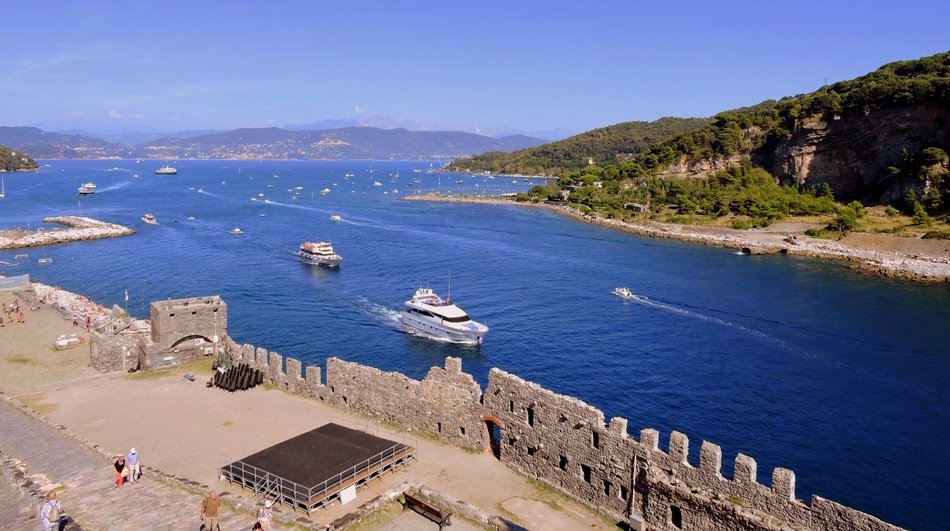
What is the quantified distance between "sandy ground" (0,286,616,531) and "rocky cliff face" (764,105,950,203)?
95.4 metres

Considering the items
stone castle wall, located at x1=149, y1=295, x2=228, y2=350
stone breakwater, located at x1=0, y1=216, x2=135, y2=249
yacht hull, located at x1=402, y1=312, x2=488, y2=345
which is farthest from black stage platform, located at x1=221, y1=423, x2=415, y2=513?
stone breakwater, located at x1=0, y1=216, x2=135, y2=249

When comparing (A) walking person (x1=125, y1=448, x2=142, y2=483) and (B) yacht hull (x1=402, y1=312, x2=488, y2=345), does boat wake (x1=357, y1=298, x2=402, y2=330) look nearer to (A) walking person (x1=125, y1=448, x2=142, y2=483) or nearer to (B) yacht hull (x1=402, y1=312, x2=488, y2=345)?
(B) yacht hull (x1=402, y1=312, x2=488, y2=345)

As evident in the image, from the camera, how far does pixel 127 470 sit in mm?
19359

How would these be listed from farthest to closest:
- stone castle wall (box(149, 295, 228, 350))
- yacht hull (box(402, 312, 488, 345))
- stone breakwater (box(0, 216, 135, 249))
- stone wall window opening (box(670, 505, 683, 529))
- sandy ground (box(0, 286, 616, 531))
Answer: stone breakwater (box(0, 216, 135, 249)), yacht hull (box(402, 312, 488, 345)), stone castle wall (box(149, 295, 228, 350)), sandy ground (box(0, 286, 616, 531)), stone wall window opening (box(670, 505, 683, 529))

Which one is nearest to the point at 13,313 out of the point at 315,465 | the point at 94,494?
the point at 94,494

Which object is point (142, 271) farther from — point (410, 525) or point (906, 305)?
point (906, 305)

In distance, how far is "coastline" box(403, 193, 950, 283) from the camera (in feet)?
235

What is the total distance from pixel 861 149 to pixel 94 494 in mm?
115232

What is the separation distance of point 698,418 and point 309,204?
126 meters

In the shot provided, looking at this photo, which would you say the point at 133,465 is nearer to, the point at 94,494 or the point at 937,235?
the point at 94,494

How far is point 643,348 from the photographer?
44438mm

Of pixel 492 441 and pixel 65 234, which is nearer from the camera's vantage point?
pixel 492 441

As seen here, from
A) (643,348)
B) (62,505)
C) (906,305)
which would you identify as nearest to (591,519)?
(62,505)

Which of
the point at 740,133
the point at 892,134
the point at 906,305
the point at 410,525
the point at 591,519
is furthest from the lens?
the point at 740,133
